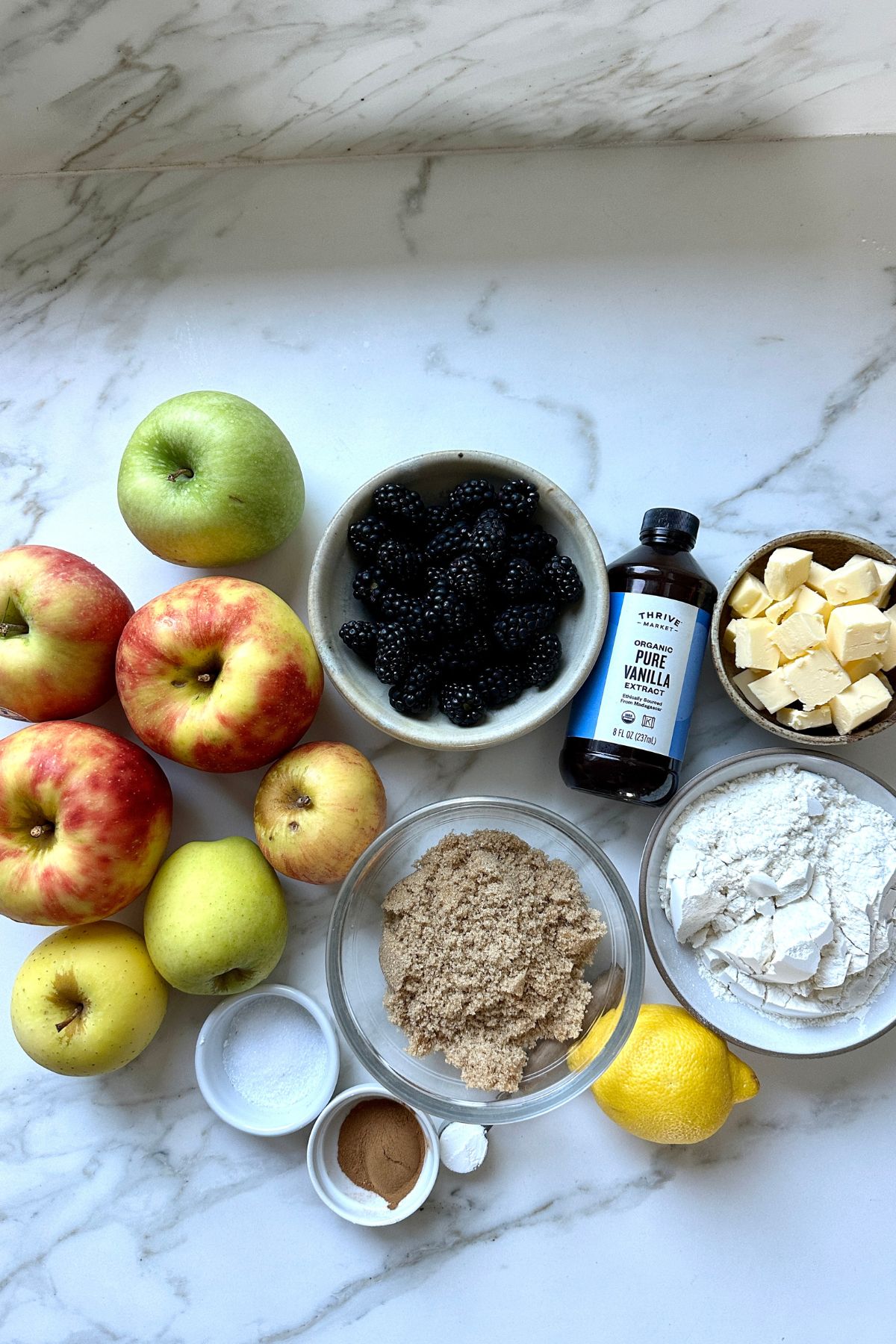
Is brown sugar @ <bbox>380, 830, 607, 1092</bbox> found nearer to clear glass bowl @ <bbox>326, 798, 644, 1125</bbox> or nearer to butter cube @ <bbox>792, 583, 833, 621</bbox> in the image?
clear glass bowl @ <bbox>326, 798, 644, 1125</bbox>

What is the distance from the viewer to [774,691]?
0.94 metres

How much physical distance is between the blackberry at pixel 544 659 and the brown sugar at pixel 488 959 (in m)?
0.20

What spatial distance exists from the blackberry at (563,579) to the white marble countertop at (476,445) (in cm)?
15

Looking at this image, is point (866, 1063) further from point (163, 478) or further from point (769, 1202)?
point (163, 478)

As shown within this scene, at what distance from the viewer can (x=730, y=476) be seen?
1.07m

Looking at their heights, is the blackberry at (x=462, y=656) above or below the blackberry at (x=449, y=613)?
below

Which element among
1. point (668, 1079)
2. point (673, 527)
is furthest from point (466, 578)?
point (668, 1079)

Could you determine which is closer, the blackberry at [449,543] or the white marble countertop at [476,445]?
the blackberry at [449,543]

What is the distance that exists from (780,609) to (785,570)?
1.7 inches

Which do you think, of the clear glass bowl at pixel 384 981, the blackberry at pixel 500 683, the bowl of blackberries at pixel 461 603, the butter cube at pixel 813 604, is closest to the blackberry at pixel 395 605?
the bowl of blackberries at pixel 461 603

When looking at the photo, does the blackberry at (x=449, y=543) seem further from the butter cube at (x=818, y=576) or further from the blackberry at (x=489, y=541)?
the butter cube at (x=818, y=576)

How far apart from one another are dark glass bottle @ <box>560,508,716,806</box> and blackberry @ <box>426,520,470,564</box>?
177mm

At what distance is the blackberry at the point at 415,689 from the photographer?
0.92 m

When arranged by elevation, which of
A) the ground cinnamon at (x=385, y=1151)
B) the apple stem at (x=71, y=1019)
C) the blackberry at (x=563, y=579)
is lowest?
the ground cinnamon at (x=385, y=1151)
